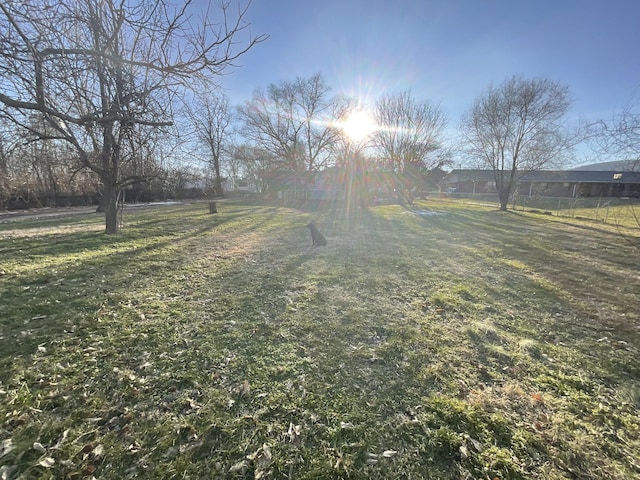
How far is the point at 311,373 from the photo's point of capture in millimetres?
2725

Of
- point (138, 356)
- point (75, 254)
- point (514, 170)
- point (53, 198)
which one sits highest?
point (514, 170)

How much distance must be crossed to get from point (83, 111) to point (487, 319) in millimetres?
7183

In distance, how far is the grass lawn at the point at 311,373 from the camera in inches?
72.3

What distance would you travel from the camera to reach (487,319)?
12.9ft

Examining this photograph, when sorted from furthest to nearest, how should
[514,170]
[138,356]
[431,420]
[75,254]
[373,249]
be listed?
[514,170] → [373,249] → [75,254] → [138,356] → [431,420]

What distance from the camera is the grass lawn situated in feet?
6.03

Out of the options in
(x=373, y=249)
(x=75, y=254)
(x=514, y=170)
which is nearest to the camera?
(x=75, y=254)

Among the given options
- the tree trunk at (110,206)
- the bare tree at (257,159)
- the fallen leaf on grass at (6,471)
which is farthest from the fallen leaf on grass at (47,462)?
the bare tree at (257,159)

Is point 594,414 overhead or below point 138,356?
below

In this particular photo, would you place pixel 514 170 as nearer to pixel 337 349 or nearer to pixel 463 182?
pixel 337 349

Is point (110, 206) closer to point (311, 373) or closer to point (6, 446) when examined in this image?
point (6, 446)

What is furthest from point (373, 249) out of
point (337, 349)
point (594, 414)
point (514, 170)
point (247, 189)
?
point (247, 189)

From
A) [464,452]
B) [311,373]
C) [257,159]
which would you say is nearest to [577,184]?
[257,159]

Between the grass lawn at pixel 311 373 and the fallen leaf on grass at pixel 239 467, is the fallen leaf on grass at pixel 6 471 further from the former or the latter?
the fallen leaf on grass at pixel 239 467
